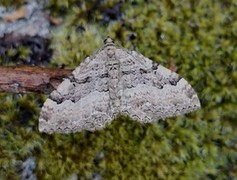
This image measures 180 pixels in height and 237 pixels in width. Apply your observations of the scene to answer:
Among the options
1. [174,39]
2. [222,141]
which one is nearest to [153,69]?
[174,39]

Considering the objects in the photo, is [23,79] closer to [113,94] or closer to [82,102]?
[82,102]

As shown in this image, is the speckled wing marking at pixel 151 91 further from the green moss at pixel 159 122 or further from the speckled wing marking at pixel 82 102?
the green moss at pixel 159 122

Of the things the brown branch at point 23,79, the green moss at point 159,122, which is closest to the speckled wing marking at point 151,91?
the green moss at point 159,122

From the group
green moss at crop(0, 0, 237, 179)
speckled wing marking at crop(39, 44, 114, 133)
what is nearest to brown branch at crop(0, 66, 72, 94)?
speckled wing marking at crop(39, 44, 114, 133)

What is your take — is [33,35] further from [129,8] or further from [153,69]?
[153,69]

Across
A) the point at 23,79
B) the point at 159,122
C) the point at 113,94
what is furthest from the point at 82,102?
the point at 159,122

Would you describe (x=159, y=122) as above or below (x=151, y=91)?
below
